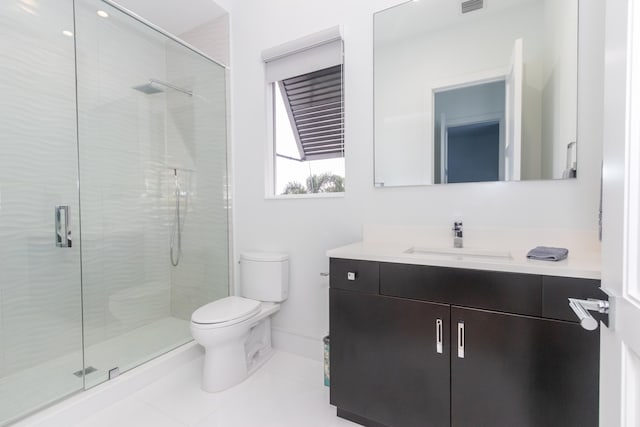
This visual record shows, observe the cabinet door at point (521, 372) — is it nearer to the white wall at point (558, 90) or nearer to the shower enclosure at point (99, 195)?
the white wall at point (558, 90)

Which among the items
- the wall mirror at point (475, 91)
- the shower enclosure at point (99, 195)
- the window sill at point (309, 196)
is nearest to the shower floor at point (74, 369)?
the shower enclosure at point (99, 195)

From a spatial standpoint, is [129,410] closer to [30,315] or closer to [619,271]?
[30,315]

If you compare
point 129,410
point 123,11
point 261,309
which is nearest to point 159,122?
point 123,11

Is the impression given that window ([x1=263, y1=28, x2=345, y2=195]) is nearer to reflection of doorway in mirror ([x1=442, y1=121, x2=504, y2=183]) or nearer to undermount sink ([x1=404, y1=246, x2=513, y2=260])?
reflection of doorway in mirror ([x1=442, y1=121, x2=504, y2=183])

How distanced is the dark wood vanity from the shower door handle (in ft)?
5.33

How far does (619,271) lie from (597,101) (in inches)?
49.2

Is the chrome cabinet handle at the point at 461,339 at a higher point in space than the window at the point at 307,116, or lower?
lower

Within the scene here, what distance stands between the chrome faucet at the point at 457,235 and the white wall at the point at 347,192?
2.6 inches

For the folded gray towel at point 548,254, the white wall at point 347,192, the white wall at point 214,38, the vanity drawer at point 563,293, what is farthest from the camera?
the white wall at point 214,38

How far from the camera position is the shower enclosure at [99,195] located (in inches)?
68.1

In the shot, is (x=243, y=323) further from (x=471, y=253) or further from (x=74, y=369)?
(x=471, y=253)

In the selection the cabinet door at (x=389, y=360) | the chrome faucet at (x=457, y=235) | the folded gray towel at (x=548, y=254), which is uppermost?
the chrome faucet at (x=457, y=235)

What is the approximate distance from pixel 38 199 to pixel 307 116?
1839 millimetres

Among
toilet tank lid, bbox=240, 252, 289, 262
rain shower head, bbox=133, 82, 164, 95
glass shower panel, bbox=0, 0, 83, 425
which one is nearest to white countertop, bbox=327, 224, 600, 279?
toilet tank lid, bbox=240, 252, 289, 262
